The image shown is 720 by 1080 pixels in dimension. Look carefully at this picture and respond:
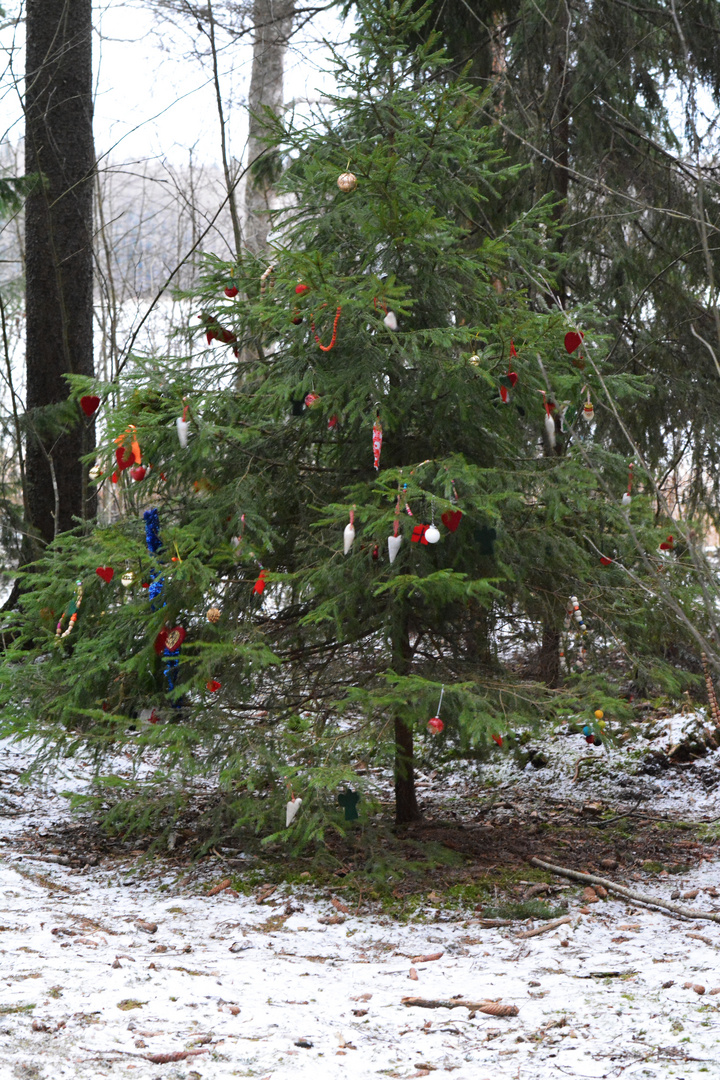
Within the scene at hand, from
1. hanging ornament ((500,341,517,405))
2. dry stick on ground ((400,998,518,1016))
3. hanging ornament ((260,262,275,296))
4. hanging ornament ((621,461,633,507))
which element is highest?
hanging ornament ((260,262,275,296))

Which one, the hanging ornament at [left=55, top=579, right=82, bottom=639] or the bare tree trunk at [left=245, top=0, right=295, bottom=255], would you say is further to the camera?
the bare tree trunk at [left=245, top=0, right=295, bottom=255]

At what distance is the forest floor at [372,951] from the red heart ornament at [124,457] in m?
2.11

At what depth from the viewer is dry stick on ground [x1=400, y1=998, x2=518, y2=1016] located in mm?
3104

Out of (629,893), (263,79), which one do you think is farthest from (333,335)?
(263,79)

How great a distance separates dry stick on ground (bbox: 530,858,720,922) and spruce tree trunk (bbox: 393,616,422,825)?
811mm

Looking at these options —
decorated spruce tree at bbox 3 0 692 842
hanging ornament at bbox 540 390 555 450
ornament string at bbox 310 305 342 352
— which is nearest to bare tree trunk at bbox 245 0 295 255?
decorated spruce tree at bbox 3 0 692 842

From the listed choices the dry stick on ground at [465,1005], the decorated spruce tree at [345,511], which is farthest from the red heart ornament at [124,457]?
the dry stick on ground at [465,1005]

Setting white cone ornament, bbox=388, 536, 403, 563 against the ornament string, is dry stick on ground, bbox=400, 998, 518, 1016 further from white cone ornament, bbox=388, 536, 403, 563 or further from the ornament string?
the ornament string

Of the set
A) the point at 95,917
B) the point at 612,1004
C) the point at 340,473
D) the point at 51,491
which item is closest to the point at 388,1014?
the point at 612,1004

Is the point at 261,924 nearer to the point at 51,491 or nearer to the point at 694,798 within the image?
the point at 694,798

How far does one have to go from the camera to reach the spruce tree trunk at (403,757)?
4.65 meters

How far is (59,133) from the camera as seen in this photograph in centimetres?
764

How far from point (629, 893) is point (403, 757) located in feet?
4.04

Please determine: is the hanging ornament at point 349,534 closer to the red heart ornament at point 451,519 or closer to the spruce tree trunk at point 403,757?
the red heart ornament at point 451,519
